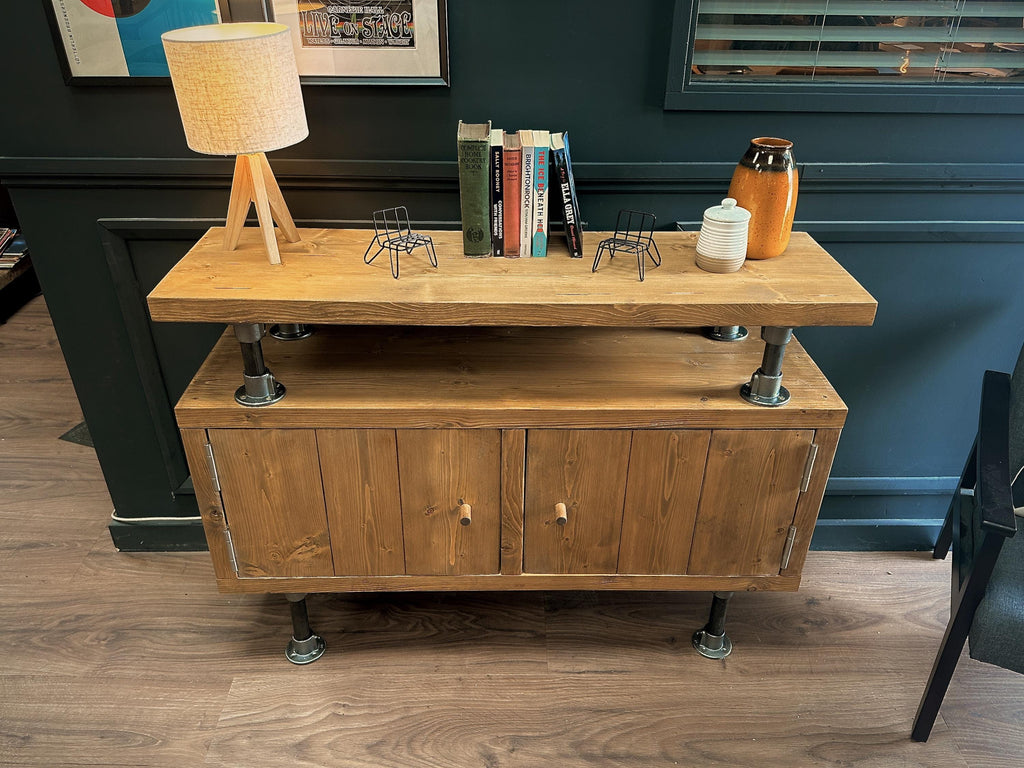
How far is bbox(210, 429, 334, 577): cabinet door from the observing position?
1398 millimetres

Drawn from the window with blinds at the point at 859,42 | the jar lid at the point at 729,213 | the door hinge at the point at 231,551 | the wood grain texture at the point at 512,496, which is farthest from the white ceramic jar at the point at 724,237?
the door hinge at the point at 231,551

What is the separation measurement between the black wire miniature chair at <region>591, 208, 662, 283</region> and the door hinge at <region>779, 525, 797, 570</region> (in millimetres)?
606

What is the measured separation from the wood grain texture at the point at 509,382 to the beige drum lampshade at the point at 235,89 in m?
0.43

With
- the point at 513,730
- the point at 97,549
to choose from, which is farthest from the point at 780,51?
the point at 97,549

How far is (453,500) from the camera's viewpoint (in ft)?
Result: 4.83

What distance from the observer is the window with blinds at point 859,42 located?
4.95 ft

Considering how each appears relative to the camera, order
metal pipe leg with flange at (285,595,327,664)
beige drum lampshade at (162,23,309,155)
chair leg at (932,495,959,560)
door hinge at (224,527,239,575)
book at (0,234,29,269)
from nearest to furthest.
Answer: beige drum lampshade at (162,23,309,155) → door hinge at (224,527,239,575) → metal pipe leg with flange at (285,595,327,664) → chair leg at (932,495,959,560) → book at (0,234,29,269)

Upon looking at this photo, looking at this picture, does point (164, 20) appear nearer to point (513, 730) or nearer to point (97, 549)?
point (97, 549)

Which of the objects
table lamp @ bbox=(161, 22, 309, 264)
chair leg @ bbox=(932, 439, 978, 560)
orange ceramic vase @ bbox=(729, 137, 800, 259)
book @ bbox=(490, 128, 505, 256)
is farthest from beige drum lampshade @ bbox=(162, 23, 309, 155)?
chair leg @ bbox=(932, 439, 978, 560)

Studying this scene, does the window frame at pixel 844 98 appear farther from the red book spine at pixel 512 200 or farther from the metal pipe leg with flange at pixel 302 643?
the metal pipe leg with flange at pixel 302 643

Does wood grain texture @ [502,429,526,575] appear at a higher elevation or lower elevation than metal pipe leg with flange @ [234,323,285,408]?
lower

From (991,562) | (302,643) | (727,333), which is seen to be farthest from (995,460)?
(302,643)

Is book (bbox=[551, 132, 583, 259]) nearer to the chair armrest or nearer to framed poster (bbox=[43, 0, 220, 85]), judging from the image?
framed poster (bbox=[43, 0, 220, 85])

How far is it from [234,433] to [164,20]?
2.61 ft
